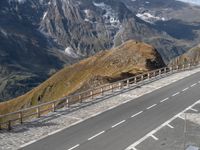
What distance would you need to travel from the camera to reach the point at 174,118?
3794 cm

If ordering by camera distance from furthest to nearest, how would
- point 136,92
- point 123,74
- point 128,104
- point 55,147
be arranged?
point 123,74, point 136,92, point 128,104, point 55,147

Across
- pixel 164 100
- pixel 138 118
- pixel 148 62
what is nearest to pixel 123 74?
pixel 148 62

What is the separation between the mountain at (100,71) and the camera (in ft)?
285

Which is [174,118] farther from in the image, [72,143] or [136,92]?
[136,92]

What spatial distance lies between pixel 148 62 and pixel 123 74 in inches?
642

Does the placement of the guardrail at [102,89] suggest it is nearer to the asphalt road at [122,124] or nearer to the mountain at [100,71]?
the asphalt road at [122,124]

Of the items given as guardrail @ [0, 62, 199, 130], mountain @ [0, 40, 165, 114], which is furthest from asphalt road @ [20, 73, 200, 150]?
mountain @ [0, 40, 165, 114]

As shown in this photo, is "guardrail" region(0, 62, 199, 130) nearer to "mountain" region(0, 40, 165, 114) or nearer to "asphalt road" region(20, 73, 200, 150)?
"asphalt road" region(20, 73, 200, 150)

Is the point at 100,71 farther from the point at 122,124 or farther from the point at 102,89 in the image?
the point at 122,124

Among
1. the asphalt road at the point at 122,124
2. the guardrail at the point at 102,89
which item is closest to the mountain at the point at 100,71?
the guardrail at the point at 102,89

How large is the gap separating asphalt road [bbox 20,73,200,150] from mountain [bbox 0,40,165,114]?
2964 cm

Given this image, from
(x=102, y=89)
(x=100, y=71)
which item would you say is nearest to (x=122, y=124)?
(x=102, y=89)

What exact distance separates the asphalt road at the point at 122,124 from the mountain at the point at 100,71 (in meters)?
29.6

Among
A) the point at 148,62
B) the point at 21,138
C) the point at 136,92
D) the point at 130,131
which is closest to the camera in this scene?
the point at 21,138
